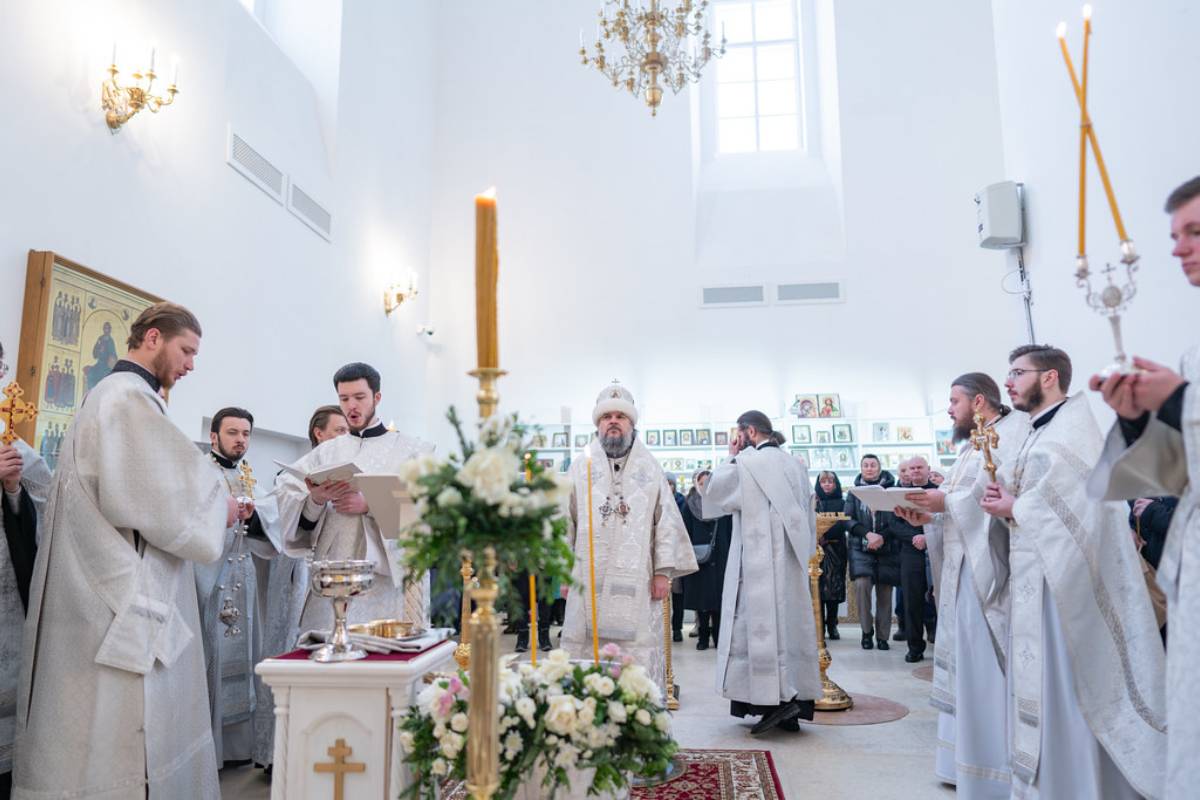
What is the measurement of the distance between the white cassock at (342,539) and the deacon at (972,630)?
2.23m

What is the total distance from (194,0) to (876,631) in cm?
791

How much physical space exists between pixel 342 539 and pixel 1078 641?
2.84 meters

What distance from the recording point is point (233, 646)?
420cm

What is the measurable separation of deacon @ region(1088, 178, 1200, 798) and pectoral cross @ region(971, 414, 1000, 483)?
3.54 ft

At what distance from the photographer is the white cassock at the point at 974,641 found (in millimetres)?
3406

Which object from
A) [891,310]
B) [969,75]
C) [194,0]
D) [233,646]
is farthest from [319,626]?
[969,75]

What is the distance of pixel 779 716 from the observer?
4855mm

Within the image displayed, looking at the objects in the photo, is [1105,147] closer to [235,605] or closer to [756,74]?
[235,605]

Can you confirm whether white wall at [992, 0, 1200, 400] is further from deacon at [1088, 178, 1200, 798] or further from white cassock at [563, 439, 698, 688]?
white cassock at [563, 439, 698, 688]

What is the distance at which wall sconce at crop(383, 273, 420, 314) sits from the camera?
1042 centimetres

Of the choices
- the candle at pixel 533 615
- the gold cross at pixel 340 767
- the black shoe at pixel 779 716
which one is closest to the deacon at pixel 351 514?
the gold cross at pixel 340 767

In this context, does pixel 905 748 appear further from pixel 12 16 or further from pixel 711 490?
pixel 12 16

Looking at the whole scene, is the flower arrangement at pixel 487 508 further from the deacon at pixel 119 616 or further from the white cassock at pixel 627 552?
the white cassock at pixel 627 552

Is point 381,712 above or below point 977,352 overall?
below
